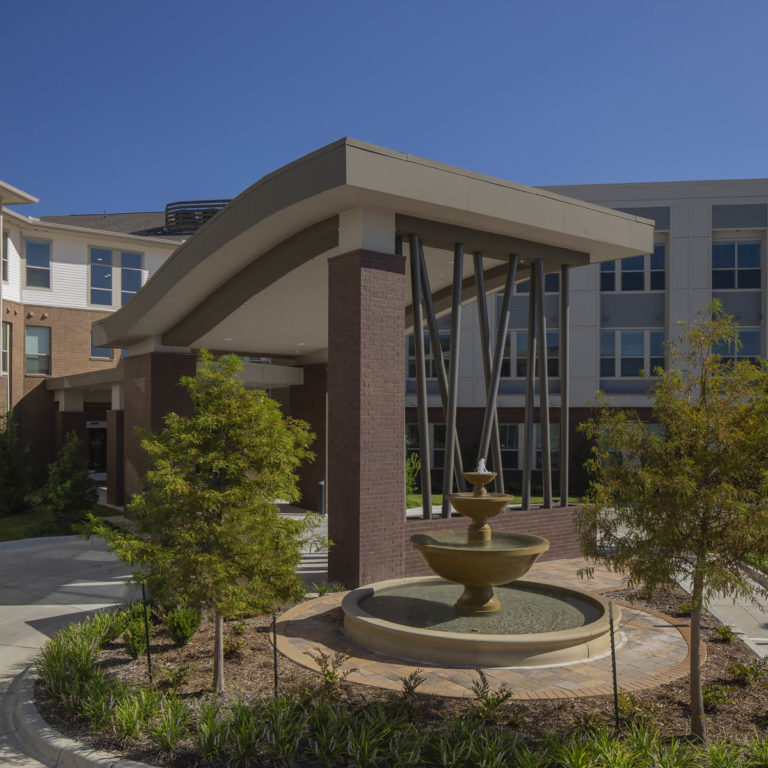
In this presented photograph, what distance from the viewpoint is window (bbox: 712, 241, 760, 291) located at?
98.1 ft

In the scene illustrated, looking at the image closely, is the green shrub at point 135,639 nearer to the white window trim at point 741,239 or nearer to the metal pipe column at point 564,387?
the metal pipe column at point 564,387

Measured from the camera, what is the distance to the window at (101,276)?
31.3 meters

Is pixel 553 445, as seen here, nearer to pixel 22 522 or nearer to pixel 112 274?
pixel 112 274

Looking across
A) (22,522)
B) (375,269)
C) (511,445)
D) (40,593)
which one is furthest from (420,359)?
(511,445)

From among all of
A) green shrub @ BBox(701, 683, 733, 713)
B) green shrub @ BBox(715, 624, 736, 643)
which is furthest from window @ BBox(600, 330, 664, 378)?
green shrub @ BBox(701, 683, 733, 713)

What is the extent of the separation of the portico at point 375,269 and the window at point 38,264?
1525 cm

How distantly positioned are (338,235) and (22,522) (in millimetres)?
15626

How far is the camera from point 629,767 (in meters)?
5.47

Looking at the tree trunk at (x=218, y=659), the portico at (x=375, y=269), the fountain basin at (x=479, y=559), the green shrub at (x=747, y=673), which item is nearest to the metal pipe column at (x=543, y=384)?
the portico at (x=375, y=269)

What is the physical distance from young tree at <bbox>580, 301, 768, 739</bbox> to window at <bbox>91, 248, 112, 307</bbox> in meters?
28.7

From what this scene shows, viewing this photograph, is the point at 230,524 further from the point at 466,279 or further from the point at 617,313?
the point at 617,313

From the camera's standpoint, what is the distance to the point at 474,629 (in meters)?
9.06

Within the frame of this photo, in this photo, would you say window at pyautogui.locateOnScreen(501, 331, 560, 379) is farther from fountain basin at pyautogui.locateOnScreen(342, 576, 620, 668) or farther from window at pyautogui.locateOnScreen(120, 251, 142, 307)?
fountain basin at pyautogui.locateOnScreen(342, 576, 620, 668)

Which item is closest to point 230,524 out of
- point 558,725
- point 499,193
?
point 558,725
